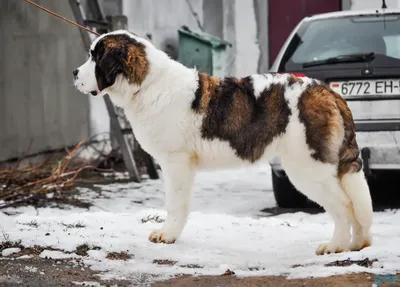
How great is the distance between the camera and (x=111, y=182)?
963cm

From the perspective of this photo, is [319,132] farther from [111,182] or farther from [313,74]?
[111,182]

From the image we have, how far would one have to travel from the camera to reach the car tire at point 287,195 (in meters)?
7.67

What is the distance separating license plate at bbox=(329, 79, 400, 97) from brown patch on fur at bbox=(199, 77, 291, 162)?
1.84 metres

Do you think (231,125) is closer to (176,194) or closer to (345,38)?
(176,194)

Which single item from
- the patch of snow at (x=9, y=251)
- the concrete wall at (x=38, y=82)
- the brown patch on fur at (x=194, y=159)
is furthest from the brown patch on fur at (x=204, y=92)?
the concrete wall at (x=38, y=82)

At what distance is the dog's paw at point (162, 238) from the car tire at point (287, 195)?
2501 mm

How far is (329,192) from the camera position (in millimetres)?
5051

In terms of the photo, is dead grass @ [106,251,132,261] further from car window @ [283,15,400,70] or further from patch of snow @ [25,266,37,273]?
car window @ [283,15,400,70]

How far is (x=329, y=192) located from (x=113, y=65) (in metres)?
1.68

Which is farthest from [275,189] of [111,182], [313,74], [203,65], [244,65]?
[244,65]

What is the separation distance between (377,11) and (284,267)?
358cm

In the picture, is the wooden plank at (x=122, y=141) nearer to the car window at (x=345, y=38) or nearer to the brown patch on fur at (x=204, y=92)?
the car window at (x=345, y=38)

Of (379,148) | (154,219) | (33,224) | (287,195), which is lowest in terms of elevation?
(287,195)

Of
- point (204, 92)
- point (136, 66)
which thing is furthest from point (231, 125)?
point (136, 66)
